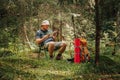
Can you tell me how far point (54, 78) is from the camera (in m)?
7.63

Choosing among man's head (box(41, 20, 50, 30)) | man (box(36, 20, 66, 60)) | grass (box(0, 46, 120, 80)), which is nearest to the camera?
grass (box(0, 46, 120, 80))

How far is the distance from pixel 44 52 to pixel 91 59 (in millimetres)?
2803

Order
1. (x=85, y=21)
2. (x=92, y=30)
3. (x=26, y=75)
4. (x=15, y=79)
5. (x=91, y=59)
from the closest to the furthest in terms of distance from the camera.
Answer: (x=15, y=79) < (x=26, y=75) < (x=91, y=59) < (x=92, y=30) < (x=85, y=21)

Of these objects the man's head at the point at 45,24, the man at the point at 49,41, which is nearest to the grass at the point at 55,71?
the man at the point at 49,41

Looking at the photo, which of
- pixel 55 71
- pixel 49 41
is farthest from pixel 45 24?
pixel 55 71

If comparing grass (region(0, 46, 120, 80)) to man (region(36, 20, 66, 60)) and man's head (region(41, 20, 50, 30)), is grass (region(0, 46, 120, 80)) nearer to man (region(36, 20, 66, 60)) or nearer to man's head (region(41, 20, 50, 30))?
man (region(36, 20, 66, 60))

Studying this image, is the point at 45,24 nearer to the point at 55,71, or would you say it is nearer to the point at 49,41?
the point at 49,41

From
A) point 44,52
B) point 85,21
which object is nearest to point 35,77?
point 44,52

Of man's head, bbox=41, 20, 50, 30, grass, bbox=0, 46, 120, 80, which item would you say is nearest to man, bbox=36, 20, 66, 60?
man's head, bbox=41, 20, 50, 30

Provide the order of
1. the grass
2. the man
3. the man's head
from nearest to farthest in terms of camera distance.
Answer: the grass, the man, the man's head

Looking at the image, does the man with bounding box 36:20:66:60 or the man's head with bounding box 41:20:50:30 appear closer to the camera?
the man with bounding box 36:20:66:60

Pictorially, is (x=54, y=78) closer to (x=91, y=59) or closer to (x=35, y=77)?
(x=35, y=77)

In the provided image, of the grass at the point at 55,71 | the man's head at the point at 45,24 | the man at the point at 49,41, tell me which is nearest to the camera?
the grass at the point at 55,71

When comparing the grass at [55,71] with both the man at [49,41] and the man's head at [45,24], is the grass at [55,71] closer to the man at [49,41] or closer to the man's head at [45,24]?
the man at [49,41]
